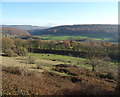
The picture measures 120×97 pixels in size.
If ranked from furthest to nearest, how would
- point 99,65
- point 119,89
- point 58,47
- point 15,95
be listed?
point 58,47 < point 99,65 < point 119,89 < point 15,95

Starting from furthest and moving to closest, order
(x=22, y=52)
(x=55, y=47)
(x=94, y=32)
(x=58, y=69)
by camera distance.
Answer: (x=94, y=32)
(x=55, y=47)
(x=22, y=52)
(x=58, y=69)

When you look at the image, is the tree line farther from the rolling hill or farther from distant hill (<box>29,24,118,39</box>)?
distant hill (<box>29,24,118,39</box>)

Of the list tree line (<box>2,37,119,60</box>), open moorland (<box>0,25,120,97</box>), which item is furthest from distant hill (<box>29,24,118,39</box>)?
open moorland (<box>0,25,120,97</box>)

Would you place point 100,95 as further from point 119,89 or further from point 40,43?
point 40,43

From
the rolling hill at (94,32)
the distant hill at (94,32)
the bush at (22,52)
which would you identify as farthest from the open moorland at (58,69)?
the distant hill at (94,32)

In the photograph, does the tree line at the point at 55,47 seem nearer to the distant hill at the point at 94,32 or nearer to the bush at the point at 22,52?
the bush at the point at 22,52

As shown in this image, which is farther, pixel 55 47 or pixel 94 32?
pixel 94 32

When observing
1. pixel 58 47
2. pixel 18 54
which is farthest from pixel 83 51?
pixel 18 54

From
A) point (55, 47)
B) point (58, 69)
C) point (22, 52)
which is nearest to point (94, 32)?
point (55, 47)

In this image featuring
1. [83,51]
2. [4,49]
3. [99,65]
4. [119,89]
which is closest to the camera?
[119,89]

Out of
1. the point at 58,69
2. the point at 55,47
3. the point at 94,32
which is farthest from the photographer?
the point at 94,32

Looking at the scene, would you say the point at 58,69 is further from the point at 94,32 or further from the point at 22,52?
the point at 94,32
